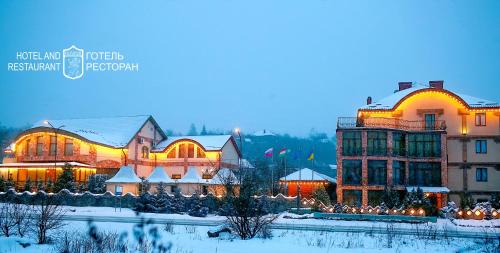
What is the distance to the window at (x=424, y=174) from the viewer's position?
151ft

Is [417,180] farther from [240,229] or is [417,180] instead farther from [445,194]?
[240,229]

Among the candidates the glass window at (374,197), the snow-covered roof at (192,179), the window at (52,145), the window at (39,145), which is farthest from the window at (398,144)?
the window at (39,145)

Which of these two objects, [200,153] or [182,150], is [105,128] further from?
[200,153]

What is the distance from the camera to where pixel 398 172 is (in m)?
45.8

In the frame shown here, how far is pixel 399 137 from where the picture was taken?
152 ft

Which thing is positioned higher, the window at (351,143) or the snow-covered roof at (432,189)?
the window at (351,143)

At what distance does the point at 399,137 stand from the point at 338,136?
5.29 m

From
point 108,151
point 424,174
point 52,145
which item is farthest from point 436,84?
point 52,145

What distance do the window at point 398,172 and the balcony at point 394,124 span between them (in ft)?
10.2

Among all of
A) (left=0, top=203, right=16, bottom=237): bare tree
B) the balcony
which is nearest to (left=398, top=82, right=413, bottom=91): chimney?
the balcony

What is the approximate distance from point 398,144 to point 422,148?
2.10 metres

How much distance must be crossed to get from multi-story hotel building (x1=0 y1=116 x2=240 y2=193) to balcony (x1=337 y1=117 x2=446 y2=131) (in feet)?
50.4

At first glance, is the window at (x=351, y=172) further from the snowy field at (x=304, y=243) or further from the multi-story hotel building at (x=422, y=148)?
the snowy field at (x=304, y=243)

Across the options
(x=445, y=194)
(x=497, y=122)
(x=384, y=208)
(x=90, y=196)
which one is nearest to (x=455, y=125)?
(x=497, y=122)
